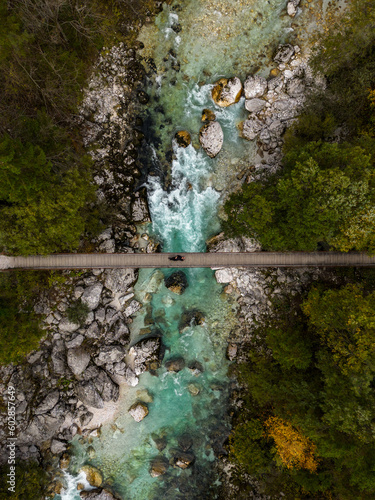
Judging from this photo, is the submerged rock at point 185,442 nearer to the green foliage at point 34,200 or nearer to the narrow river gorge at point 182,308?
the narrow river gorge at point 182,308

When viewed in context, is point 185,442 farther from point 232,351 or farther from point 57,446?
point 57,446

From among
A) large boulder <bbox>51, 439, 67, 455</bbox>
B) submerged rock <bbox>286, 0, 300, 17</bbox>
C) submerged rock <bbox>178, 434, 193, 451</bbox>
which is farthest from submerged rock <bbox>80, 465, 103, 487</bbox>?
submerged rock <bbox>286, 0, 300, 17</bbox>

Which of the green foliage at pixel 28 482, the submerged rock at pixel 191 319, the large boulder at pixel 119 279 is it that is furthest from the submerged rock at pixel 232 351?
the green foliage at pixel 28 482

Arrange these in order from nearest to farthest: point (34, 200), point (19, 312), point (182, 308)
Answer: point (34, 200) < point (19, 312) < point (182, 308)

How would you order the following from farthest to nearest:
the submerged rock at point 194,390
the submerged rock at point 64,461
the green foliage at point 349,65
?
the submerged rock at point 194,390 → the submerged rock at point 64,461 → the green foliage at point 349,65

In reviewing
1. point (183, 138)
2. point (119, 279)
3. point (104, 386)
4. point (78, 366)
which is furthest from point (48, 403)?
point (183, 138)

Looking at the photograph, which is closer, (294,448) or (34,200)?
(34,200)
